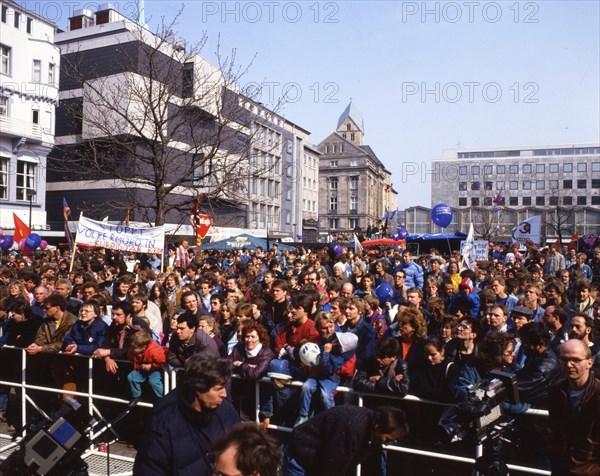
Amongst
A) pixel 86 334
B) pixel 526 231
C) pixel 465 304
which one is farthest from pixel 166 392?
pixel 526 231

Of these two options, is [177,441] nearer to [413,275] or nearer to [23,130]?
[413,275]

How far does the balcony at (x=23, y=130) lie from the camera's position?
34312mm

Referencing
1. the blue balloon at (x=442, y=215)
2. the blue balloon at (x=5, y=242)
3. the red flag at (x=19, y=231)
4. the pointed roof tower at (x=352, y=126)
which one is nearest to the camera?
the red flag at (x=19, y=231)

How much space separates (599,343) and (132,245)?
9189 mm

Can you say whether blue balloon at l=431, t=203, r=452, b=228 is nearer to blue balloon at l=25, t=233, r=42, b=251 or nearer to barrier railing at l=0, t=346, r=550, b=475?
blue balloon at l=25, t=233, r=42, b=251

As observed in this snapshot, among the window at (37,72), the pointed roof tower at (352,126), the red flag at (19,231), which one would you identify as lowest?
the red flag at (19,231)

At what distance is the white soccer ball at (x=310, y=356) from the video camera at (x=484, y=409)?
4.48 feet

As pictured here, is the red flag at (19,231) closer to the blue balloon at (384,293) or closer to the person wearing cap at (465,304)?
the blue balloon at (384,293)

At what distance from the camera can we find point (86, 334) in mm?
6184

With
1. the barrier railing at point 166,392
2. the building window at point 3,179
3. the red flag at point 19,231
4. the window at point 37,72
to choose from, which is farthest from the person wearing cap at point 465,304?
the window at point 37,72

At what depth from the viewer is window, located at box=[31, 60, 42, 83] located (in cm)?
3731

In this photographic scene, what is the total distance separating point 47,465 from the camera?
3.59m

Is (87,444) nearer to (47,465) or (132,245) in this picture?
(47,465)

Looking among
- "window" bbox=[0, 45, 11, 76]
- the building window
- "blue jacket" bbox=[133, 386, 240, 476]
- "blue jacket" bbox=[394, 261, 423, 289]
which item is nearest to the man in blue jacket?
"blue jacket" bbox=[133, 386, 240, 476]
